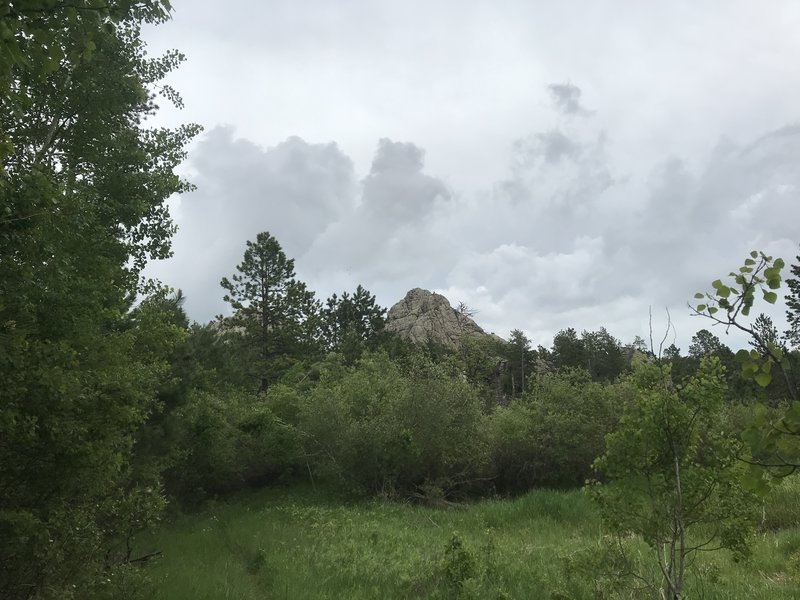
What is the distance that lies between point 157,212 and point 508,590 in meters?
10.6

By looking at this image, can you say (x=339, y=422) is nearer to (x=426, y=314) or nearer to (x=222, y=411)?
(x=222, y=411)

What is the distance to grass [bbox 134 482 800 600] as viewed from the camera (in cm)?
880

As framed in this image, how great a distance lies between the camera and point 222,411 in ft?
77.2

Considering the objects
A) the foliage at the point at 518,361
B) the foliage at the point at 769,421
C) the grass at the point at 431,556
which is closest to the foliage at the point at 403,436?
the grass at the point at 431,556

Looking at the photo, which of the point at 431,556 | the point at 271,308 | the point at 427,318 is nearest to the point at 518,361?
the point at 427,318

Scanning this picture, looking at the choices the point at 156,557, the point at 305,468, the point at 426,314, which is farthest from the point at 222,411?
the point at 426,314

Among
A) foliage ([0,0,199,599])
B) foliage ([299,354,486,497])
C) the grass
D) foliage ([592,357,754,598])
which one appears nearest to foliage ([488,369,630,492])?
foliage ([299,354,486,497])

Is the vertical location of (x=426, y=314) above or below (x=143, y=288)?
above

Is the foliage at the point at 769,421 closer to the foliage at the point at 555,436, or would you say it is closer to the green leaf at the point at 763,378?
the green leaf at the point at 763,378

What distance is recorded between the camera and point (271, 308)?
149ft

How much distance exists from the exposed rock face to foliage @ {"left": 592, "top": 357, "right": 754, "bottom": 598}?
70583 mm

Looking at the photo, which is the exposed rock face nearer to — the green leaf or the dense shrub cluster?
the dense shrub cluster

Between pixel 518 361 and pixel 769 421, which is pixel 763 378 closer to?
pixel 769 421

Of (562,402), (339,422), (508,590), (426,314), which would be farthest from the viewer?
(426,314)
